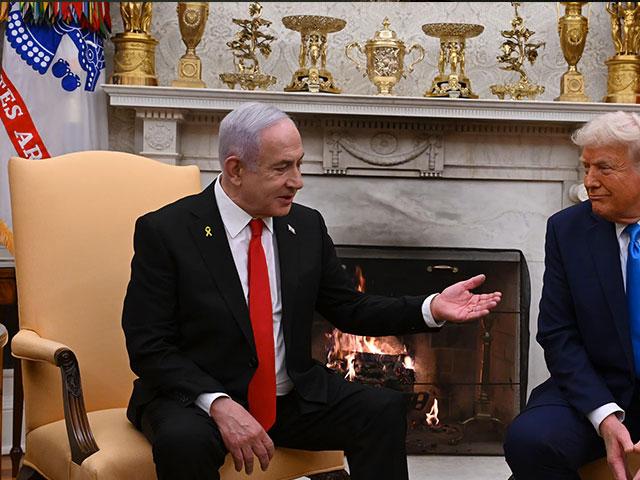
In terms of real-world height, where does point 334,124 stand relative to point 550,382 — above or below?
above

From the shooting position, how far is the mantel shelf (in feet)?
13.9

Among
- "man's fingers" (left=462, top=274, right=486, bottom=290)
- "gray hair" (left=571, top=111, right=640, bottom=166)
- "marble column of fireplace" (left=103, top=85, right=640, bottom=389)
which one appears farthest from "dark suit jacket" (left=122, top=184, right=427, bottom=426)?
"marble column of fireplace" (left=103, top=85, right=640, bottom=389)

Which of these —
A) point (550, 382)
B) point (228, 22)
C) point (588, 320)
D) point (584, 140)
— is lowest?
point (550, 382)

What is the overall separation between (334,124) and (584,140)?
6.26ft

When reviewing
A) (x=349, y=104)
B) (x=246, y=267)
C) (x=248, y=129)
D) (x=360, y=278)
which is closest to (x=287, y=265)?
(x=246, y=267)

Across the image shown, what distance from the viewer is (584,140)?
264 cm

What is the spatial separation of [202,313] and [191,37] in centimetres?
202

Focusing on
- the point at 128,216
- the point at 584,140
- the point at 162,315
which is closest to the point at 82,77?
the point at 128,216

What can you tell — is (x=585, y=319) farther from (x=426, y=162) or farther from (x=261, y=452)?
(x=426, y=162)

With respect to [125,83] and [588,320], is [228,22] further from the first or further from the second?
[588,320]

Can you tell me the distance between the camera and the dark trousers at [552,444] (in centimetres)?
248

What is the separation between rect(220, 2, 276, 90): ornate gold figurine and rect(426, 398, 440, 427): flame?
1547 mm

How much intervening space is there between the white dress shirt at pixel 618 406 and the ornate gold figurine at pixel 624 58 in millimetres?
1921

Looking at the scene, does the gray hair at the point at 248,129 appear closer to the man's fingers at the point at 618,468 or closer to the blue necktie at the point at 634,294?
the blue necktie at the point at 634,294
